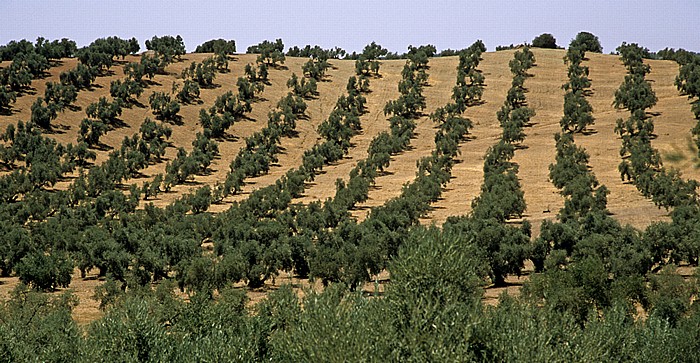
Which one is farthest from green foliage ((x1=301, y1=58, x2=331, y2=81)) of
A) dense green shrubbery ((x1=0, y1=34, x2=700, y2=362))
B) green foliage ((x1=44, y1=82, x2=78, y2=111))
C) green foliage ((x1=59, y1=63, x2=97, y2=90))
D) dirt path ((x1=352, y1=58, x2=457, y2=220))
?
green foliage ((x1=44, y1=82, x2=78, y2=111))

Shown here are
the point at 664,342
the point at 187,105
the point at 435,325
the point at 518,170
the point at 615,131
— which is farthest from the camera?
the point at 187,105

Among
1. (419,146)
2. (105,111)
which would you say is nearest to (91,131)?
(105,111)

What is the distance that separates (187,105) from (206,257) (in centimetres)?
8121

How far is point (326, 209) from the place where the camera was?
8212 centimetres

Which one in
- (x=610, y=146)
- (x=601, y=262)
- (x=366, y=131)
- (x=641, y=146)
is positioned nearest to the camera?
(x=601, y=262)

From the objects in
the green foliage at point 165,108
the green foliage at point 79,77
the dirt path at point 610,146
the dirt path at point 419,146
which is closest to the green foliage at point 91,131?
the green foliage at point 165,108

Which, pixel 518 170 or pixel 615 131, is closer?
pixel 518 170

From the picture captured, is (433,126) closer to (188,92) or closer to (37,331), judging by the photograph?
(188,92)

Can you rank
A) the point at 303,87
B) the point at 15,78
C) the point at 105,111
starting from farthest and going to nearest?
the point at 303,87 < the point at 15,78 < the point at 105,111

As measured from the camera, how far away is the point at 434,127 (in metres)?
132

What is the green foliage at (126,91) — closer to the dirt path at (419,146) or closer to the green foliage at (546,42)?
the dirt path at (419,146)

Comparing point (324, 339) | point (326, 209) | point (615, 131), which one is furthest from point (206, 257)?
point (615, 131)

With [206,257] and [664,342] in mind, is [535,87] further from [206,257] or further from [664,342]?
[664,342]

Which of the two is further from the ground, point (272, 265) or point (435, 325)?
point (435, 325)
